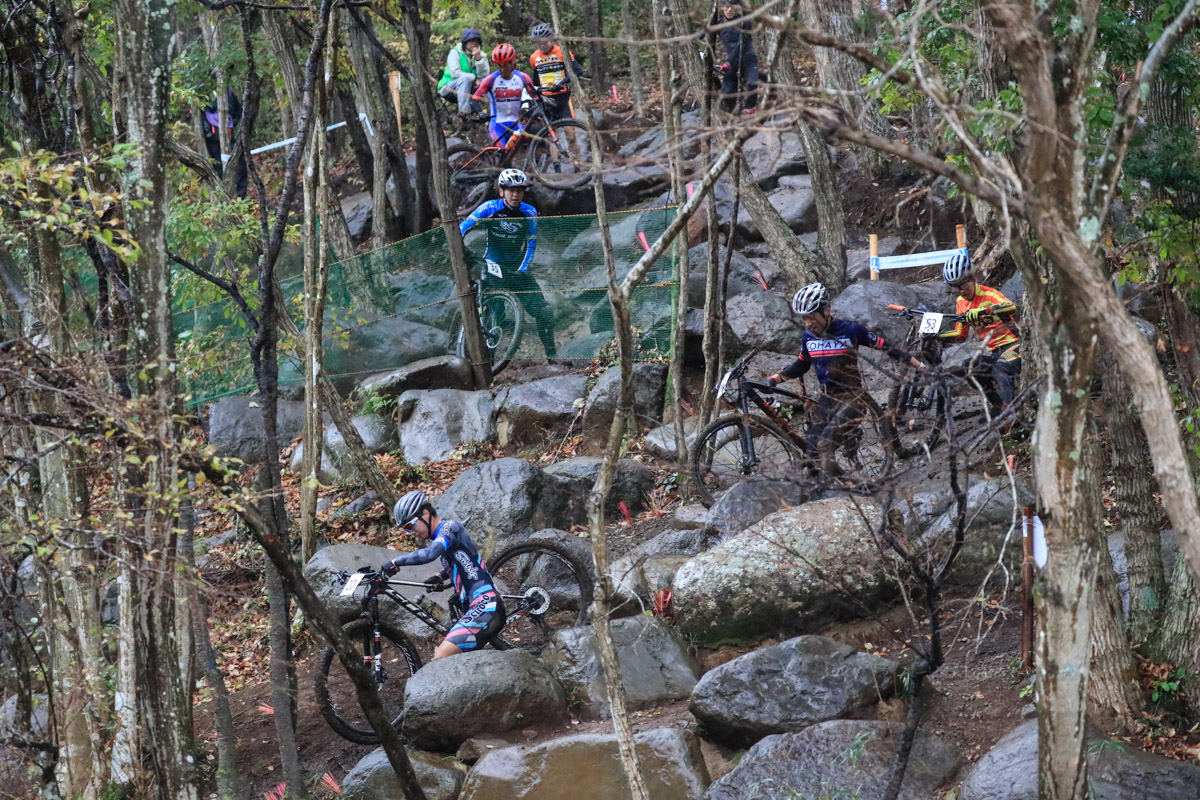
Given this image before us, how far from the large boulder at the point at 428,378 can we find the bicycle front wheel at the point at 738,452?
4981 mm

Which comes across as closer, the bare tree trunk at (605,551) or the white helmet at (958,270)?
the bare tree trunk at (605,551)

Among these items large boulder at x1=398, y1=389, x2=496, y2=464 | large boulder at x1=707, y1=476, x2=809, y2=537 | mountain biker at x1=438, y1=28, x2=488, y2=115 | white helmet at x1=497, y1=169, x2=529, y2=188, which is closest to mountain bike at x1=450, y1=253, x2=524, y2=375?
large boulder at x1=398, y1=389, x2=496, y2=464

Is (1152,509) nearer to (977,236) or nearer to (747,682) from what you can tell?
(747,682)

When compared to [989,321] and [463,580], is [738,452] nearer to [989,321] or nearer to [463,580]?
[989,321]

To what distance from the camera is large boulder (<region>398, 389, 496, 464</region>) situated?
14.4 m

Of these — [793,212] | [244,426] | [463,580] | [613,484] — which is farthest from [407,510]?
[793,212]

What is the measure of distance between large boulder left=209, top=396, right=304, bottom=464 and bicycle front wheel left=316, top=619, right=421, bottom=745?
6.15m

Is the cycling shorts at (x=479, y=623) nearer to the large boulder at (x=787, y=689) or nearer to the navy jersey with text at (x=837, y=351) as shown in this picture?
the large boulder at (x=787, y=689)

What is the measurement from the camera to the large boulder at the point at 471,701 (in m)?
8.41

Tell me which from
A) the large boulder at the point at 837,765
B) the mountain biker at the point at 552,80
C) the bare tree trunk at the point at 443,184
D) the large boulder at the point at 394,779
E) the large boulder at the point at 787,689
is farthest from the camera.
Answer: the mountain biker at the point at 552,80

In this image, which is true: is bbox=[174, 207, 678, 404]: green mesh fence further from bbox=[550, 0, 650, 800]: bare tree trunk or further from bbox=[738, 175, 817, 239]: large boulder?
bbox=[550, 0, 650, 800]: bare tree trunk

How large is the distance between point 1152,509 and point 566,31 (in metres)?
22.2

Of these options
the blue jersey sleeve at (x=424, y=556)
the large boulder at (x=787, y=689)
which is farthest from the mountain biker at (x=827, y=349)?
the blue jersey sleeve at (x=424, y=556)

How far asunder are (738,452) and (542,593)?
105 inches
